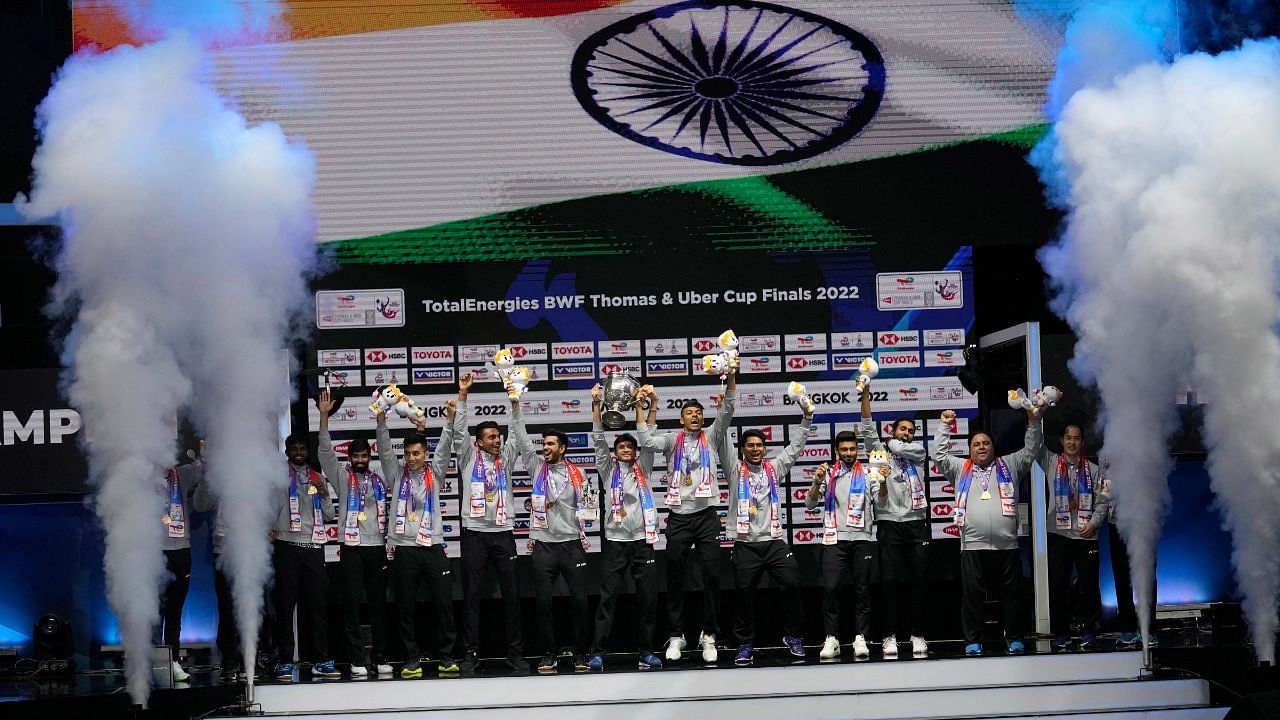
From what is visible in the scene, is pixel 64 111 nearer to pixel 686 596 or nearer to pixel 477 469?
pixel 477 469

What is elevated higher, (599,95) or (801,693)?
(599,95)

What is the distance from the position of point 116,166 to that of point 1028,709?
6159 millimetres

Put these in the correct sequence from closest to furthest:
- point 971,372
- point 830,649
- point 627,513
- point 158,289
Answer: point 158,289
point 830,649
point 627,513
point 971,372

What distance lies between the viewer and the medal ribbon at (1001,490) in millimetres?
9617

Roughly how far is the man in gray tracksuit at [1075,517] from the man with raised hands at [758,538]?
1767 mm

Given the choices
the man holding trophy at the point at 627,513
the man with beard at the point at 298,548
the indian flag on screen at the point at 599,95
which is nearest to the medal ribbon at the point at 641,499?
the man holding trophy at the point at 627,513

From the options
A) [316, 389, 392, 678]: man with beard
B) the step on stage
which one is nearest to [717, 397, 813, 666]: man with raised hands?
the step on stage

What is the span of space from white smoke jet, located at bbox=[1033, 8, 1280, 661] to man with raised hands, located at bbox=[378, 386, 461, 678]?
4195mm

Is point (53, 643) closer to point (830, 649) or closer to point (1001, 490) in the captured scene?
point (830, 649)

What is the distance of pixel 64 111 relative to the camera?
27.4ft

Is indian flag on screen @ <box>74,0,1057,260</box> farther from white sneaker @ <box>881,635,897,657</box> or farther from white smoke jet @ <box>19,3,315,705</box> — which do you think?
white sneaker @ <box>881,635,897,657</box>

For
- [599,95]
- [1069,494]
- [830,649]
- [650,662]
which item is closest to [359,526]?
[650,662]

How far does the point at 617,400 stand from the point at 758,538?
51.1 inches

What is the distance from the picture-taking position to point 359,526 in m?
9.59
